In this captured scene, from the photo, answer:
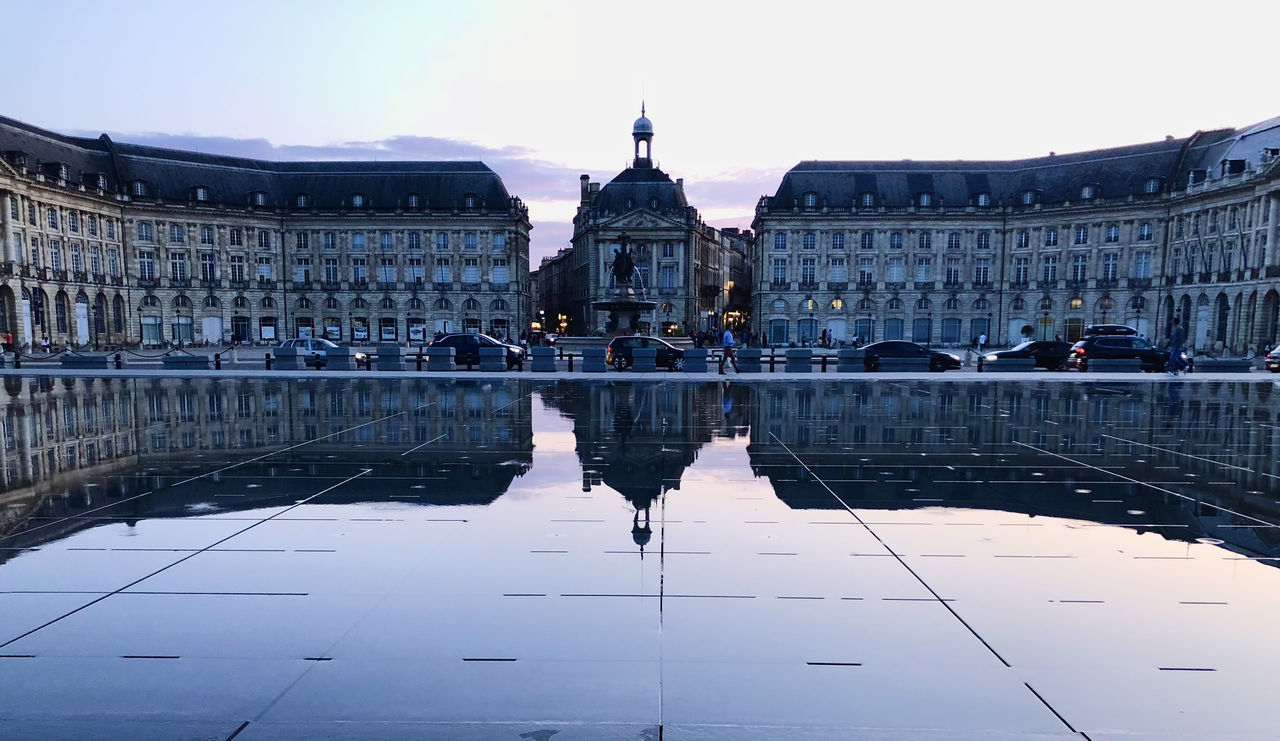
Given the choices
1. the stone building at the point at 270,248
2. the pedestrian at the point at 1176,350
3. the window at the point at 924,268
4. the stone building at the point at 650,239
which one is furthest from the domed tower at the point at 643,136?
the pedestrian at the point at 1176,350

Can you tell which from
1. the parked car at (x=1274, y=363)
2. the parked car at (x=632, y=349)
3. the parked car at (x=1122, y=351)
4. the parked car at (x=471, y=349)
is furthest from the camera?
the parked car at (x=1274, y=363)

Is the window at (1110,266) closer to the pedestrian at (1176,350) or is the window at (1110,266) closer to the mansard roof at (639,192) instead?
the mansard roof at (639,192)

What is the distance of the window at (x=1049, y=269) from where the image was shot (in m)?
74.9

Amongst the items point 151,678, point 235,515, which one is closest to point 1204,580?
point 151,678

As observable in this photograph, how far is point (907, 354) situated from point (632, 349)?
12055mm

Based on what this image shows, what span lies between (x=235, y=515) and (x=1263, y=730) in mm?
9095

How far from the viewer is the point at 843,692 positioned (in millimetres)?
4422

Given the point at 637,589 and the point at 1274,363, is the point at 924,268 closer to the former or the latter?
the point at 1274,363

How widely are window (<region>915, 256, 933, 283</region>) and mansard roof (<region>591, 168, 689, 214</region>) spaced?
91.5 feet

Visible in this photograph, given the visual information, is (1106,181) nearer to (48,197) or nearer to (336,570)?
(336,570)

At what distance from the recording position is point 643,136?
9331cm

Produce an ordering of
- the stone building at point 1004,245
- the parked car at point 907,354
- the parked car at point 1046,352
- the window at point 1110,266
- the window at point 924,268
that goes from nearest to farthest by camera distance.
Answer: the parked car at point 907,354
the parked car at point 1046,352
the stone building at point 1004,245
the window at point 1110,266
the window at point 924,268

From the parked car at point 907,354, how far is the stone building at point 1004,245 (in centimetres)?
4581

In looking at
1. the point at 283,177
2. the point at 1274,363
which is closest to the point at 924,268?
the point at 1274,363
